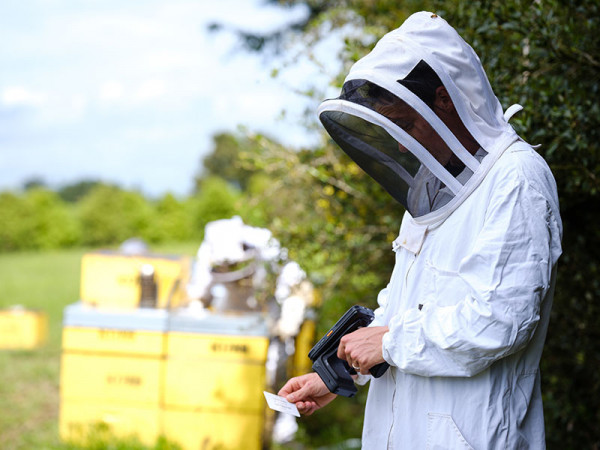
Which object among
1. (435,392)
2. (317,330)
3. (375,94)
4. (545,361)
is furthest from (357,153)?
(317,330)

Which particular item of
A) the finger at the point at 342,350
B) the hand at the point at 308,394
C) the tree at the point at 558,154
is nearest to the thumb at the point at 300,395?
the hand at the point at 308,394

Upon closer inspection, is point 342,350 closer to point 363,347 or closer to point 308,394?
point 363,347

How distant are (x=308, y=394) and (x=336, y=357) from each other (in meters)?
0.13

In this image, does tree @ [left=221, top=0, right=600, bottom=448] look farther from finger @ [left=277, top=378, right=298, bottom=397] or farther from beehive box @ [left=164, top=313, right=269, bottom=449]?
finger @ [left=277, top=378, right=298, bottom=397]

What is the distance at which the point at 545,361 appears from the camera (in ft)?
9.19

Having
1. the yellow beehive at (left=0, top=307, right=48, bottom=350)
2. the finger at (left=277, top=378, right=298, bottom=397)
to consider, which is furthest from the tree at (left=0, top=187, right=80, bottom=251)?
→ the finger at (left=277, top=378, right=298, bottom=397)

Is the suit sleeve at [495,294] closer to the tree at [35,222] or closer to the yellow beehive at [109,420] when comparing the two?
the yellow beehive at [109,420]

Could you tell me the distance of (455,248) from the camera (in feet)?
4.63

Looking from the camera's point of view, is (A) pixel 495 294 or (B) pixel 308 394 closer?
(A) pixel 495 294

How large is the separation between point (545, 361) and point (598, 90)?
1176mm

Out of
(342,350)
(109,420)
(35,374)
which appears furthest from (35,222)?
(342,350)

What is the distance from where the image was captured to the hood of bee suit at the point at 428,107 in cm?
139

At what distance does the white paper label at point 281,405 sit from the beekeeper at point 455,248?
209 mm

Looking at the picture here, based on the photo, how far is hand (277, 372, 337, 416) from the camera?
67.1 inches
